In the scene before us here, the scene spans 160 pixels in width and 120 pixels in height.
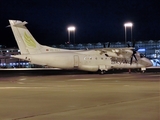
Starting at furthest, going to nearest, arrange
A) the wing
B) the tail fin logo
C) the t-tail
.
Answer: the wing
the tail fin logo
the t-tail

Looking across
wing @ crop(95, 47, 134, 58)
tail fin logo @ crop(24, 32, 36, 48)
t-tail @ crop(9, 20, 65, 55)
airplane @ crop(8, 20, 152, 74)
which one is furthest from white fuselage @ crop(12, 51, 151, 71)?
tail fin logo @ crop(24, 32, 36, 48)

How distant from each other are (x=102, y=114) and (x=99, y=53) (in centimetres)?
3843

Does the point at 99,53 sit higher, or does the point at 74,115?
the point at 99,53

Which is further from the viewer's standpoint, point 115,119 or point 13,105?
point 13,105

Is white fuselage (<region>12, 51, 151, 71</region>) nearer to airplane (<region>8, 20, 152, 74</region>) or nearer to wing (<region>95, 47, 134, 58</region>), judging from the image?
airplane (<region>8, 20, 152, 74</region>)

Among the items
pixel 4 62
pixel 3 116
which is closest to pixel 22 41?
pixel 3 116

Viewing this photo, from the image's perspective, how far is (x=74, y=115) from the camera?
39.3ft

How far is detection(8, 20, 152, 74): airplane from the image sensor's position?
148ft

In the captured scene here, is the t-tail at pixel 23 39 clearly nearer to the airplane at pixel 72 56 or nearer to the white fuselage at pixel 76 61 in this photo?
the airplane at pixel 72 56

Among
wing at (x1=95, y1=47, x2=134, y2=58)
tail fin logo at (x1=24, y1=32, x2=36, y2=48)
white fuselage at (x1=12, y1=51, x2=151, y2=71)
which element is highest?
tail fin logo at (x1=24, y1=32, x2=36, y2=48)

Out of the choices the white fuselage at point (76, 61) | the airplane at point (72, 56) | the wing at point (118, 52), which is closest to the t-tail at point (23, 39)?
the airplane at point (72, 56)

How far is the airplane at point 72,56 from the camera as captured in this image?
148 feet

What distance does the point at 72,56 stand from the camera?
4759 centimetres

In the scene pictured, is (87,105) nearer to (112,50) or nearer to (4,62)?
(112,50)
